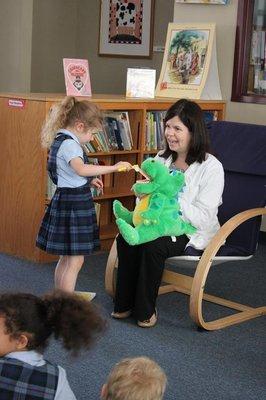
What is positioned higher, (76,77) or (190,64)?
(190,64)

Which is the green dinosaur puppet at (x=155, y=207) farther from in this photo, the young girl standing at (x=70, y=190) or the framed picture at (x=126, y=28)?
the framed picture at (x=126, y=28)

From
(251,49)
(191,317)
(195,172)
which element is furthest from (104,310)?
(251,49)

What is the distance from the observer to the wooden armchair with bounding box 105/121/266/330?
3514mm

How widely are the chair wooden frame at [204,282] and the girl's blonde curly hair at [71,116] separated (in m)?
0.66

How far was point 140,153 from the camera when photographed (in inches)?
199

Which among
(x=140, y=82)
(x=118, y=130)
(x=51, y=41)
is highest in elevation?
(x=51, y=41)

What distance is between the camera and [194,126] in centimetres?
366

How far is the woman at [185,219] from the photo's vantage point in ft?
11.6

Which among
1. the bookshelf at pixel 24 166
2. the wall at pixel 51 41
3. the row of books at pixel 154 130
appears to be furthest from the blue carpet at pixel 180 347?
the wall at pixel 51 41

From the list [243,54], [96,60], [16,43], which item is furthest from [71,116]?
[96,60]

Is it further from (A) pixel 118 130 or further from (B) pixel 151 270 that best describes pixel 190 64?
(B) pixel 151 270

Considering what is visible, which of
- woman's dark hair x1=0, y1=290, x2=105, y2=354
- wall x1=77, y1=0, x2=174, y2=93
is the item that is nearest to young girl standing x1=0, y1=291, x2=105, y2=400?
woman's dark hair x1=0, y1=290, x2=105, y2=354

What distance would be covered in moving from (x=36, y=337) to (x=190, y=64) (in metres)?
3.79

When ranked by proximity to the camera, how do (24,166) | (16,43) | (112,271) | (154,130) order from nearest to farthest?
(112,271)
(24,166)
(154,130)
(16,43)
